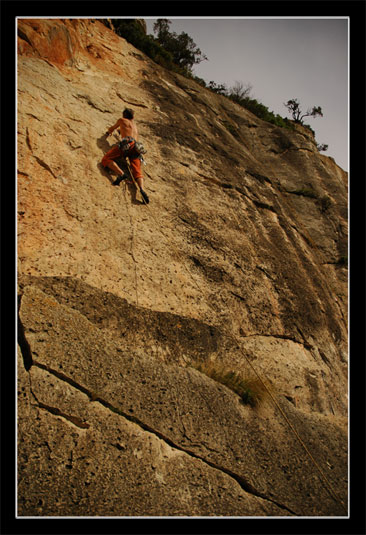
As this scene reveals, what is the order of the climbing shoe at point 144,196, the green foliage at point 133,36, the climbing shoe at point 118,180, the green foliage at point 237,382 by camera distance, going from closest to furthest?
the green foliage at point 237,382
the climbing shoe at point 118,180
the climbing shoe at point 144,196
the green foliage at point 133,36

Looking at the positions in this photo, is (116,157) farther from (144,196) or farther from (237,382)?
(237,382)

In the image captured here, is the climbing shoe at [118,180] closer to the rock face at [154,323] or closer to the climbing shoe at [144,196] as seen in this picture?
the rock face at [154,323]

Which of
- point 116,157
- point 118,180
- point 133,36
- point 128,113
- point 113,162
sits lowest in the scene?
point 118,180

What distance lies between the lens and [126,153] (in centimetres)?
468

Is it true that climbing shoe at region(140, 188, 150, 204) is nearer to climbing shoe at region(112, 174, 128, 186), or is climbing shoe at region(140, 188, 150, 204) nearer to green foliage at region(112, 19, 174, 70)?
climbing shoe at region(112, 174, 128, 186)

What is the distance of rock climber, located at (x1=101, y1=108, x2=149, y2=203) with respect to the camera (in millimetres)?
4559

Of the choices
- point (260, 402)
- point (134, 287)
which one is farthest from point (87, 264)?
point (260, 402)

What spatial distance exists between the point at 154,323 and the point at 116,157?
2770 millimetres

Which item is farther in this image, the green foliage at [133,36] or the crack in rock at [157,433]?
the green foliage at [133,36]

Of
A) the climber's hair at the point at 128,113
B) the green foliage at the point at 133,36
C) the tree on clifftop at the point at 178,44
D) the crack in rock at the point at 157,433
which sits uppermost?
the tree on clifftop at the point at 178,44

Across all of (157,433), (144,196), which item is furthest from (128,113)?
(157,433)

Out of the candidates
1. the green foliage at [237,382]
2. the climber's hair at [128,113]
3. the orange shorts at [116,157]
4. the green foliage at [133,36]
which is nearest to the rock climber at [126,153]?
the orange shorts at [116,157]

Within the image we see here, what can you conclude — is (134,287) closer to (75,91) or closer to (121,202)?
(121,202)

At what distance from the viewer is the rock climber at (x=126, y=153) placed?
15.0 ft
